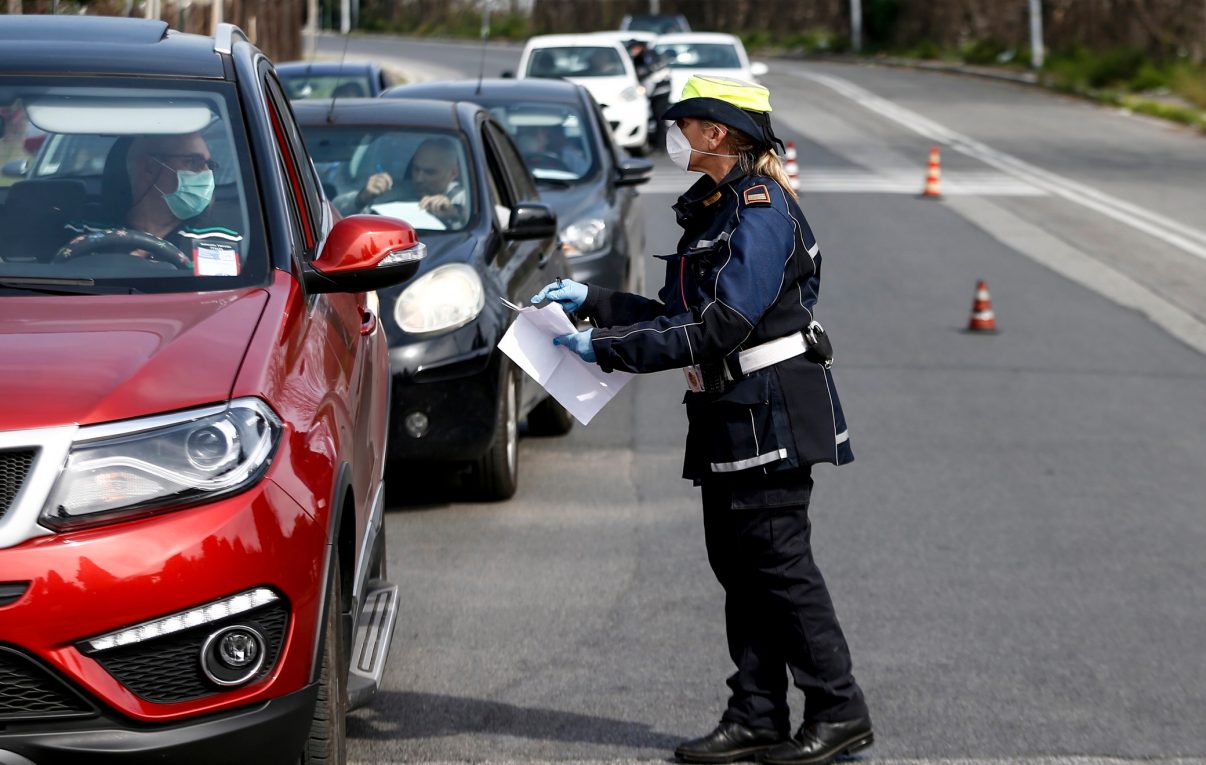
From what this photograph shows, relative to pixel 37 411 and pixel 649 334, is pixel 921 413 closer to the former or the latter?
pixel 649 334

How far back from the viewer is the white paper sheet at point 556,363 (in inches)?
176

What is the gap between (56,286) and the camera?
407 cm

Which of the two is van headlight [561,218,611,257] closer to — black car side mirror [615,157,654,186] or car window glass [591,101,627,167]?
black car side mirror [615,157,654,186]

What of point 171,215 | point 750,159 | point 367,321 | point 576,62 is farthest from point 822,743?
point 576,62

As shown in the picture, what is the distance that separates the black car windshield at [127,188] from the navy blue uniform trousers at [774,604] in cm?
132

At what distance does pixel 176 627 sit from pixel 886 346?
9.30 metres

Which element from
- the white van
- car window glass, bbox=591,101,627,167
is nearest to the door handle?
car window glass, bbox=591,101,627,167

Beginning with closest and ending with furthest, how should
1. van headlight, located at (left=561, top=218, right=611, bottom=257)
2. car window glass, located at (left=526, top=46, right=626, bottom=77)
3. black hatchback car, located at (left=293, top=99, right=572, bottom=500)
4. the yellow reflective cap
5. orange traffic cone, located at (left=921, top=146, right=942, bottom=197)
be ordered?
the yellow reflective cap, black hatchback car, located at (left=293, top=99, right=572, bottom=500), van headlight, located at (left=561, top=218, right=611, bottom=257), orange traffic cone, located at (left=921, top=146, right=942, bottom=197), car window glass, located at (left=526, top=46, right=626, bottom=77)

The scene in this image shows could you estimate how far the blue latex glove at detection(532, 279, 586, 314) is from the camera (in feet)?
14.7

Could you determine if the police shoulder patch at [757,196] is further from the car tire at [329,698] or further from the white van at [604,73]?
the white van at [604,73]

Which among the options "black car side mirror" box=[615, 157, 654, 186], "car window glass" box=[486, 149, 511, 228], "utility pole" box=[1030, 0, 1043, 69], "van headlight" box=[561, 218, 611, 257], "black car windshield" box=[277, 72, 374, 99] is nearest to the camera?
"car window glass" box=[486, 149, 511, 228]

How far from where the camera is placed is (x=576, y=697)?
524 centimetres

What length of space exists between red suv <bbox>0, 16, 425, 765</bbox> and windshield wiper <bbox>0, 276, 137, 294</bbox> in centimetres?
1

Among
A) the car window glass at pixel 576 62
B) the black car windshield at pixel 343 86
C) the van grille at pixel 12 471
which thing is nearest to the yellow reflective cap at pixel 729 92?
the van grille at pixel 12 471
